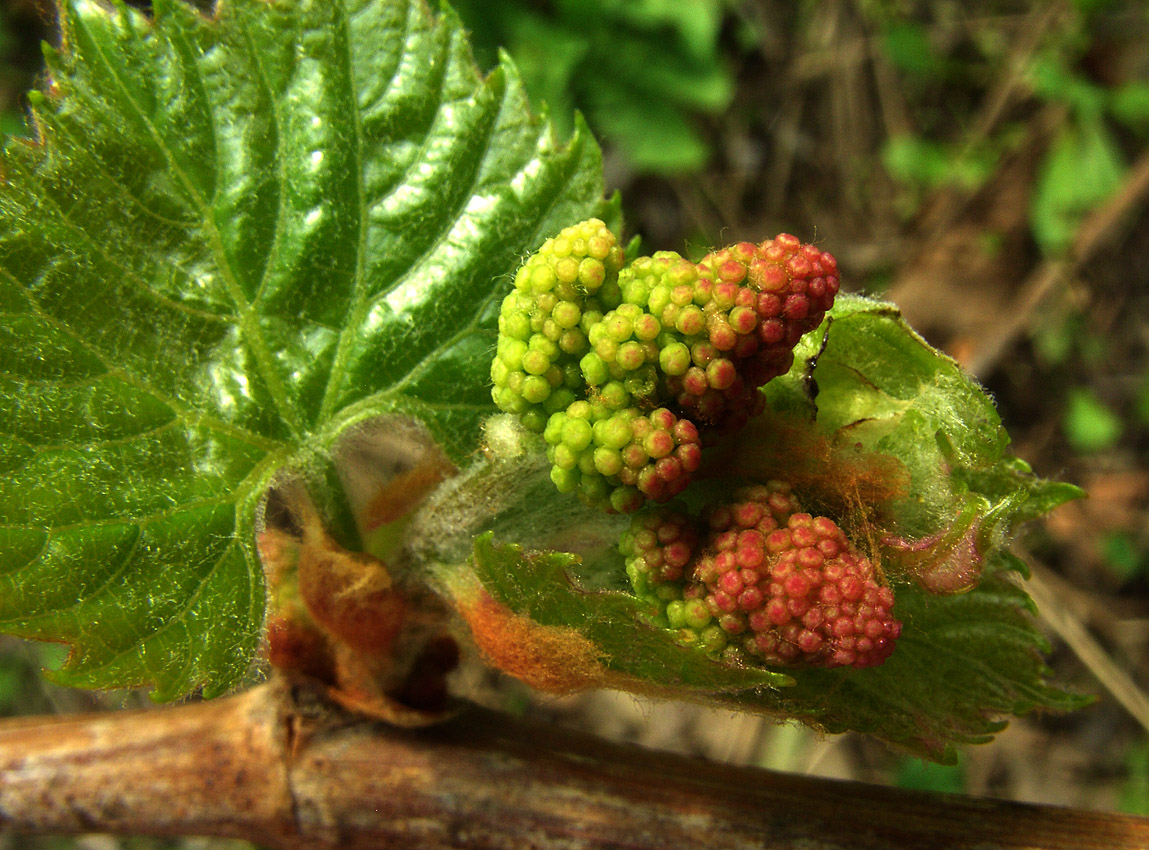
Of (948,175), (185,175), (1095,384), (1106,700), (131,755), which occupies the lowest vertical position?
(131,755)

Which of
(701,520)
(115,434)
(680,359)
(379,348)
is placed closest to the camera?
(680,359)

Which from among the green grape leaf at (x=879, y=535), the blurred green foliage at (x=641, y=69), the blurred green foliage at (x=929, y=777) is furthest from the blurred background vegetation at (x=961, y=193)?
the green grape leaf at (x=879, y=535)

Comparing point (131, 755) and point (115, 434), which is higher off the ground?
point (115, 434)

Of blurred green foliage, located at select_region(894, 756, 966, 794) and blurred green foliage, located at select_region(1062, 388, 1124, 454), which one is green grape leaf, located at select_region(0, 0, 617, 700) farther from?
blurred green foliage, located at select_region(1062, 388, 1124, 454)

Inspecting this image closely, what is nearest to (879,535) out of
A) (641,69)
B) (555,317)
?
(555,317)

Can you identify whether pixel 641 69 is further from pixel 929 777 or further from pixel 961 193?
pixel 929 777

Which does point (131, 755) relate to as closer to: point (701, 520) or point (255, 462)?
point (255, 462)

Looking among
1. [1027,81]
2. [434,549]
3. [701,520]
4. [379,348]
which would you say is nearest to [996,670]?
[701,520]
